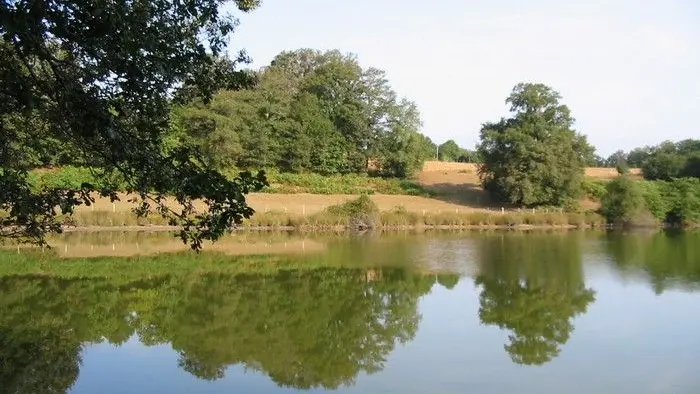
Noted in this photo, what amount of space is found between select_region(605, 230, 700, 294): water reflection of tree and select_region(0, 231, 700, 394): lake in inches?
7.5

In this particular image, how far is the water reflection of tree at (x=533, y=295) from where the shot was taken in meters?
12.3

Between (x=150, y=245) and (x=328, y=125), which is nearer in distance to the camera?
(x=150, y=245)

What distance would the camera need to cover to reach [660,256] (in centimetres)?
2619

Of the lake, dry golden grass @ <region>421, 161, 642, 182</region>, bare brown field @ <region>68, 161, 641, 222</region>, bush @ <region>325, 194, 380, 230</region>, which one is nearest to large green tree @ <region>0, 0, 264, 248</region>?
A: the lake

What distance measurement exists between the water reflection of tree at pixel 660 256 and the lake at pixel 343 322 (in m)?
0.19

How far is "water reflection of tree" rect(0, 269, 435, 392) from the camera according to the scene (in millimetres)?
10078

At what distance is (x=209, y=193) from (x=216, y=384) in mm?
5555

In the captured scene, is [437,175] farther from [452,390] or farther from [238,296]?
[452,390]

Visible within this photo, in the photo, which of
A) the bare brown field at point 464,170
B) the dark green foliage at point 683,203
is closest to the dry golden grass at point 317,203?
the bare brown field at point 464,170

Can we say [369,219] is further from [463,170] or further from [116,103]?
[116,103]

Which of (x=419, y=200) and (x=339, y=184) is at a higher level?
(x=339, y=184)

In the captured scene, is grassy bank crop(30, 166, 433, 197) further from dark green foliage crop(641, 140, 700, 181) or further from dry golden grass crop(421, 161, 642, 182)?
dark green foliage crop(641, 140, 700, 181)

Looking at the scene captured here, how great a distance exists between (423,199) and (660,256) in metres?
25.3

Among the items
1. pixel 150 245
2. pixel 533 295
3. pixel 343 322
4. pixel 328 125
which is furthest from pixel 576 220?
pixel 343 322
